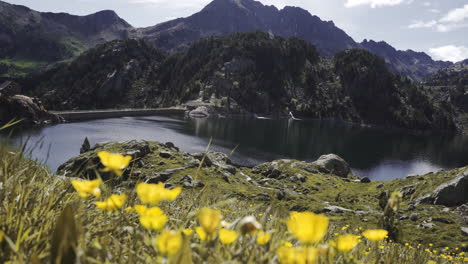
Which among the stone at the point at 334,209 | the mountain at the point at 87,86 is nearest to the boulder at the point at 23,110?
the stone at the point at 334,209

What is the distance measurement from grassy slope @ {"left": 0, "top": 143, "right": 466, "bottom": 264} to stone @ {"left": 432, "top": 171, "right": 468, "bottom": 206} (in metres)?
1.64

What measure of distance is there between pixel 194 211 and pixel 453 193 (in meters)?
25.0

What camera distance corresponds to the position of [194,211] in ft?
7.98

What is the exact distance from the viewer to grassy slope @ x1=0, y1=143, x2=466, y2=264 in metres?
1.52

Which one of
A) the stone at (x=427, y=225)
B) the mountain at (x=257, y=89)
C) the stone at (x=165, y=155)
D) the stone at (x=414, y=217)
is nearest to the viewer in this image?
the stone at (x=427, y=225)

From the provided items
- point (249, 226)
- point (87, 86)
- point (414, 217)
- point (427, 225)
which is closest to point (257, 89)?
point (87, 86)

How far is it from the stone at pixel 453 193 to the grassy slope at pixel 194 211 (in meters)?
1.64

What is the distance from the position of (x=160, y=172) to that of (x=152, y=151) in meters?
4.20

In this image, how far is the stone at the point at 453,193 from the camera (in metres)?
21.7

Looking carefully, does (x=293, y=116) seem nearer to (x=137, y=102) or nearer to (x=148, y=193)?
(x=137, y=102)

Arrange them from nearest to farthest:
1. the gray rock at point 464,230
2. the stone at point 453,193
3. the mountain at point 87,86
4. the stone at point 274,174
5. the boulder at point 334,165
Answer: the gray rock at point 464,230, the stone at point 453,193, the stone at point 274,174, the boulder at point 334,165, the mountain at point 87,86

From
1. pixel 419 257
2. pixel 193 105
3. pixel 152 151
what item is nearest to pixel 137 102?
pixel 193 105

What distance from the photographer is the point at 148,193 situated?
48.7 inches

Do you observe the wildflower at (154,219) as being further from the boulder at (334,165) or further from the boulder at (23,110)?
the boulder at (23,110)
